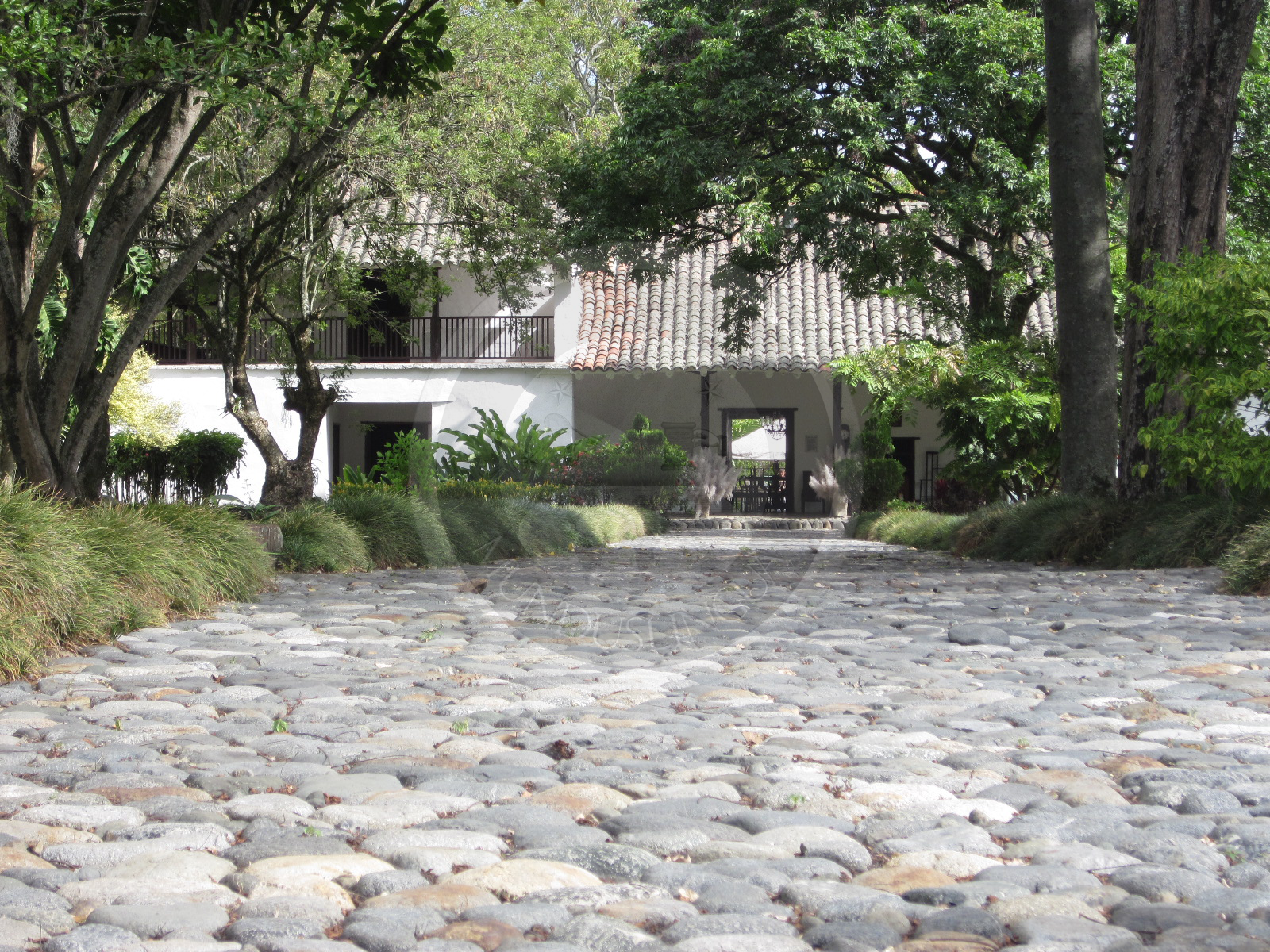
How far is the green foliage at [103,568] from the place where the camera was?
4.79 meters

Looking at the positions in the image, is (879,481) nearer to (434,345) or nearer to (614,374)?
(614,374)

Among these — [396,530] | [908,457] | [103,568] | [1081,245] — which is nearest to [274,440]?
[396,530]

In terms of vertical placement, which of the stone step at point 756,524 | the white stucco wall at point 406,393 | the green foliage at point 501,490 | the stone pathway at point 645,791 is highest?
the white stucco wall at point 406,393

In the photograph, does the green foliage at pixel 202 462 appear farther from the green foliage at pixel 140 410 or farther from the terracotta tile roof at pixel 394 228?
the terracotta tile roof at pixel 394 228

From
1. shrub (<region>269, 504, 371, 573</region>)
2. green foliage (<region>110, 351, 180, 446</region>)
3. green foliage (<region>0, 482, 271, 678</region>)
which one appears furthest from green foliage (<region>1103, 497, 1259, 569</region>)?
green foliage (<region>110, 351, 180, 446</region>)

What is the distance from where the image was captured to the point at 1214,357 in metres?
8.46

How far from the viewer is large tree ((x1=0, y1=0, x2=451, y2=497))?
6.14 meters

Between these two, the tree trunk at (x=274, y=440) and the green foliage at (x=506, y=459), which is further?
the green foliage at (x=506, y=459)

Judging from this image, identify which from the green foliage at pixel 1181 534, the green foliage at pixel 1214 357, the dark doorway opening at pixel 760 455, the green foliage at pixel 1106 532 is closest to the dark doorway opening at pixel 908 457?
the dark doorway opening at pixel 760 455

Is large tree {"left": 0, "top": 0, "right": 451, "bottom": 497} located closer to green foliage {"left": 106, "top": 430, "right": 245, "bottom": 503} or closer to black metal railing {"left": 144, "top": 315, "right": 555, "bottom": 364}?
green foliage {"left": 106, "top": 430, "right": 245, "bottom": 503}

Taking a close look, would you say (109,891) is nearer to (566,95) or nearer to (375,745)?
(375,745)

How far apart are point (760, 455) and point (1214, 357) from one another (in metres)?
14.5

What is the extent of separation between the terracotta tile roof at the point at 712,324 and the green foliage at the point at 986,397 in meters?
4.99

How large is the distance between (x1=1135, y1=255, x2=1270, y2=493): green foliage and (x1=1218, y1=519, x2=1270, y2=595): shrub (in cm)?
74
